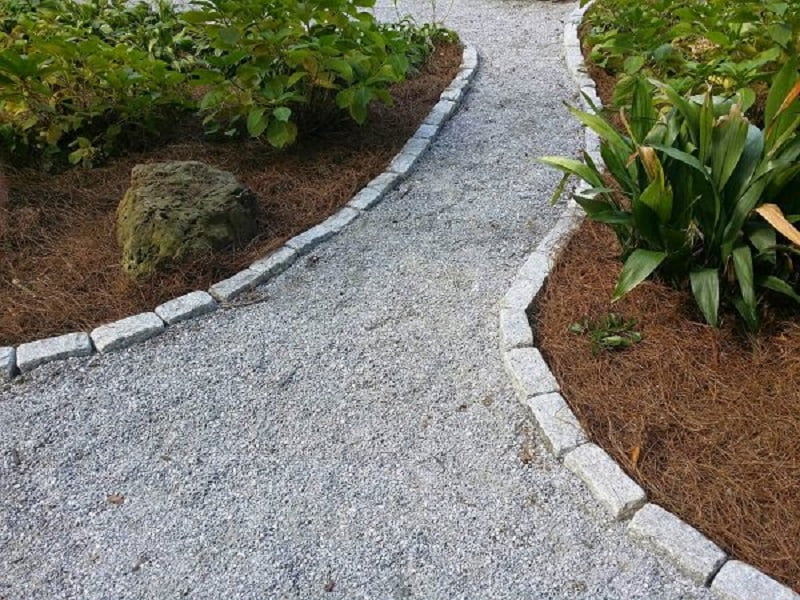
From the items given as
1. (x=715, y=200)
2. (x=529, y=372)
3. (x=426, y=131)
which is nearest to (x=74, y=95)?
(x=426, y=131)

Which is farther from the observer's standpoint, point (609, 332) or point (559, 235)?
point (559, 235)

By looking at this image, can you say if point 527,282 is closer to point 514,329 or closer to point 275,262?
point 514,329

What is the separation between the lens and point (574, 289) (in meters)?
2.97

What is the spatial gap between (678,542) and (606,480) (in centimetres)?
27

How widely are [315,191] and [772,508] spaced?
2565 mm

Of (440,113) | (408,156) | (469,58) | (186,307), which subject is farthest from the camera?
(469,58)

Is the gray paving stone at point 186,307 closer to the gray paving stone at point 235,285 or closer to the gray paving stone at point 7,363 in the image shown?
the gray paving stone at point 235,285

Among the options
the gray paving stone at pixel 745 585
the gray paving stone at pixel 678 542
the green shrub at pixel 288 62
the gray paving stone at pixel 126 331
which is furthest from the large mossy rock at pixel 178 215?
the gray paving stone at pixel 745 585

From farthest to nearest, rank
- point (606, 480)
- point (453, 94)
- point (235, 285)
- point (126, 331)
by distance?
point (453, 94) < point (235, 285) < point (126, 331) < point (606, 480)

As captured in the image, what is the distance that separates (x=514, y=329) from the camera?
281cm

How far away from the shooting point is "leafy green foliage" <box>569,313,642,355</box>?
2682 millimetres

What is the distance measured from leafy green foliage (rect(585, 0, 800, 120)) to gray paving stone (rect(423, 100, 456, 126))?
40.3 inches

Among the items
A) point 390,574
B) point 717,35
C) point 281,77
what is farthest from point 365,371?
point 717,35

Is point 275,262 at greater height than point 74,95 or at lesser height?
lesser
